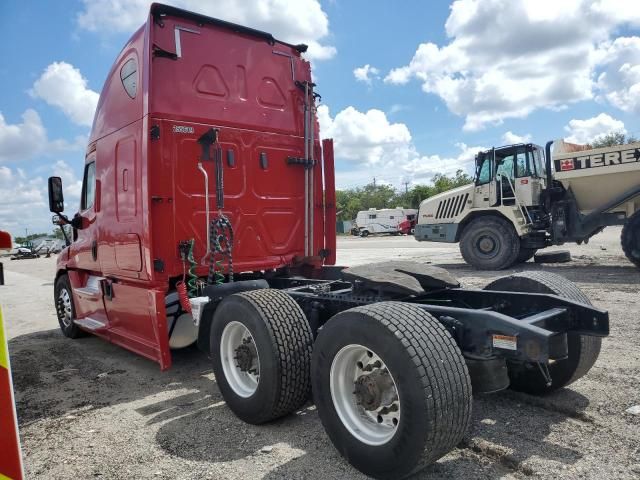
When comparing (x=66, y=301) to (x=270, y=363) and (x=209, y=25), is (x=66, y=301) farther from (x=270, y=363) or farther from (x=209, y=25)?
(x=270, y=363)

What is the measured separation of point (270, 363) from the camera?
10.8 ft

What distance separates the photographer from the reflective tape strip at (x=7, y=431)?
1.97 meters

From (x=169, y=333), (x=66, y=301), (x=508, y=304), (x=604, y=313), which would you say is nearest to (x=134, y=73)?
(x=169, y=333)

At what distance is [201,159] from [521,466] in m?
3.74

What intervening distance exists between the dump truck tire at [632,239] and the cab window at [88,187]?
35.0 ft

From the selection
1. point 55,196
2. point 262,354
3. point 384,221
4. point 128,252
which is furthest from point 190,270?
point 384,221

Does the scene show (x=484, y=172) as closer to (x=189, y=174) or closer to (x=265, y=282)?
(x=265, y=282)

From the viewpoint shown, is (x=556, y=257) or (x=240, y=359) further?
(x=556, y=257)

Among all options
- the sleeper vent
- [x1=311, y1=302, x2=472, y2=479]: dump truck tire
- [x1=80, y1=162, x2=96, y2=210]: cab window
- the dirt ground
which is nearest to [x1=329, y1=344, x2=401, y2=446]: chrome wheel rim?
[x1=311, y1=302, x2=472, y2=479]: dump truck tire

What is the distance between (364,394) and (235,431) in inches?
45.2

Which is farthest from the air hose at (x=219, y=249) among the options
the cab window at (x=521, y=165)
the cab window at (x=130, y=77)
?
the cab window at (x=521, y=165)

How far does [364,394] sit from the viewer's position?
2791 millimetres

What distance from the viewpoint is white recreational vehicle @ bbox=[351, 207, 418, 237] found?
155 feet

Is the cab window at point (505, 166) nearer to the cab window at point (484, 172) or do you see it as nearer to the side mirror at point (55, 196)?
the cab window at point (484, 172)
